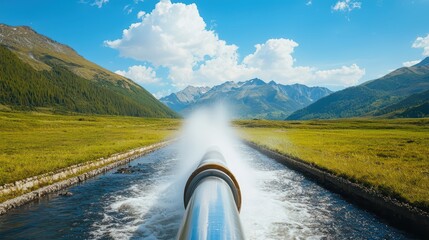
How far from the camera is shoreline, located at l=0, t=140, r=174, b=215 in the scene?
1969 cm

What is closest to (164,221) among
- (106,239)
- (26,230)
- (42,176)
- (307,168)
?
(106,239)

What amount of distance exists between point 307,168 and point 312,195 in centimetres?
890

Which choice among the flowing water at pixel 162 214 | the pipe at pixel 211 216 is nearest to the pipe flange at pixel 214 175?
the pipe at pixel 211 216

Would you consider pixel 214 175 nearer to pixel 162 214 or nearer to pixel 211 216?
pixel 211 216

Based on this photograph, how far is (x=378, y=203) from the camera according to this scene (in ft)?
63.0

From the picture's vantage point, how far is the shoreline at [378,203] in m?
15.5

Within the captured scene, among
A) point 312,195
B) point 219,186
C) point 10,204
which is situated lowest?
point 312,195

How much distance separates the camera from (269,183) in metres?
28.6

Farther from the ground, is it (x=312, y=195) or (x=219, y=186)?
(x=219, y=186)

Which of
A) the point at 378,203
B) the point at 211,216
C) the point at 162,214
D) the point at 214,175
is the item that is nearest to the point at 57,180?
the point at 162,214

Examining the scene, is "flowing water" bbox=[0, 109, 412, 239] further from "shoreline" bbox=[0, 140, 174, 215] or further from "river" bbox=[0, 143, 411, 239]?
"shoreline" bbox=[0, 140, 174, 215]

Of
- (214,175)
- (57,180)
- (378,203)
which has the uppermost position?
(214,175)

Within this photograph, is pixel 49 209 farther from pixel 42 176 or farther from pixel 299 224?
pixel 299 224

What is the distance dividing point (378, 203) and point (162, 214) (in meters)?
14.0
